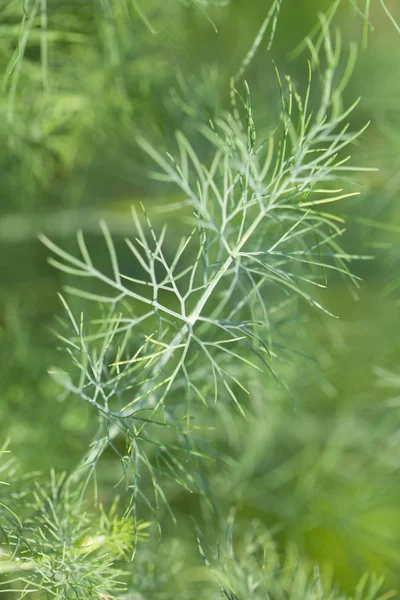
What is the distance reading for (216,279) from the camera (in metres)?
0.35

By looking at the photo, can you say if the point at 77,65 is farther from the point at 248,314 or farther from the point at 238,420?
the point at 238,420

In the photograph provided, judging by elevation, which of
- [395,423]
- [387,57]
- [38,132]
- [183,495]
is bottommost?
[183,495]

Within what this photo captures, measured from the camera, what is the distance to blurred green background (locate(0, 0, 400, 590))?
2.41 feet

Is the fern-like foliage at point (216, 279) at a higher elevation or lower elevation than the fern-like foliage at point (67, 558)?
higher

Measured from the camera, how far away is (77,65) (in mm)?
746

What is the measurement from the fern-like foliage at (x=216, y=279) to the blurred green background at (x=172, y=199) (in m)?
0.07

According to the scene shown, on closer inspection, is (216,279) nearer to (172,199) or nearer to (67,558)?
(67,558)

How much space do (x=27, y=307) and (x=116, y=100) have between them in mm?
347

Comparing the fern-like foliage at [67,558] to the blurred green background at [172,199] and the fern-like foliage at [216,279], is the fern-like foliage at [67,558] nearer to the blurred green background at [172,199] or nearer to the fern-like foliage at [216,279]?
the fern-like foliage at [216,279]

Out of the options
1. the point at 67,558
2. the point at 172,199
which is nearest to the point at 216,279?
the point at 67,558

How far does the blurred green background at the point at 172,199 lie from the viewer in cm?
73

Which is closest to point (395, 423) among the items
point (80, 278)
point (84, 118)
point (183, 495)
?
point (183, 495)

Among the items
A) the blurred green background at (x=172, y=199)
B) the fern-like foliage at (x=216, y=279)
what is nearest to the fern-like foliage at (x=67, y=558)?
the fern-like foliage at (x=216, y=279)

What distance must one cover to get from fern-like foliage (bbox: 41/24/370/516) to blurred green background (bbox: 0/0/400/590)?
0.23 ft
